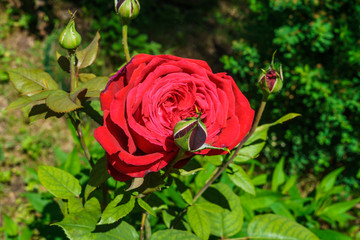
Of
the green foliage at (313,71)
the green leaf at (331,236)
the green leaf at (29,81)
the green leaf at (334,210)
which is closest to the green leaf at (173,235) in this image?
the green leaf at (29,81)

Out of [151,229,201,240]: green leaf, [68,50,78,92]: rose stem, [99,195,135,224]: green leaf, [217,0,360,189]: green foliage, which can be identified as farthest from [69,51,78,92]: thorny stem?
[217,0,360,189]: green foliage

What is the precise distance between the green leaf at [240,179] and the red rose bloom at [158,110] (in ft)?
0.96

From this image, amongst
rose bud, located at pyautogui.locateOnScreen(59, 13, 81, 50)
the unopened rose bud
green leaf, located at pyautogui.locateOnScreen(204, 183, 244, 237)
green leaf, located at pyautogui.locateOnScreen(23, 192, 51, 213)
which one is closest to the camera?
the unopened rose bud

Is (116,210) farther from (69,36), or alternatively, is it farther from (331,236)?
(331,236)

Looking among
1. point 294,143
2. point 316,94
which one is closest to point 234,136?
point 316,94

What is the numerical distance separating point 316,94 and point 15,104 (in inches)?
65.2

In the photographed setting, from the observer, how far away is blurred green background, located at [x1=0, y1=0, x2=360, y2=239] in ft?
6.07

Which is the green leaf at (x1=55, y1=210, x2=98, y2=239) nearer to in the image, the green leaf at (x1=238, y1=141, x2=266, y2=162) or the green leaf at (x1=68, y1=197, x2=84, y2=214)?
the green leaf at (x1=68, y1=197, x2=84, y2=214)

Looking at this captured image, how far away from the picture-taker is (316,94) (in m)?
1.84

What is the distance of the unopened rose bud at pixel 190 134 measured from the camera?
→ 0.46m

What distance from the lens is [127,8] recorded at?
2.03ft

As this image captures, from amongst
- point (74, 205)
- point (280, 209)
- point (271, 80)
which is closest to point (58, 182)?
point (74, 205)

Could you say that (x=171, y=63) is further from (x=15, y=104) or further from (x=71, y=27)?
(x=15, y=104)

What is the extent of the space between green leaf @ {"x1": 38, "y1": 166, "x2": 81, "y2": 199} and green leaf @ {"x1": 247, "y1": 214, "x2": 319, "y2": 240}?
19.4 inches
